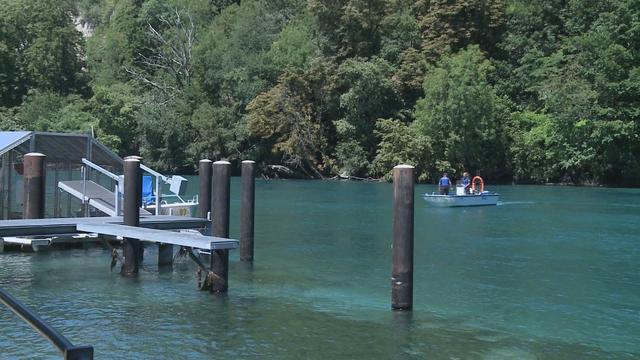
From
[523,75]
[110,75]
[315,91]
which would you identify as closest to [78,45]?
[110,75]

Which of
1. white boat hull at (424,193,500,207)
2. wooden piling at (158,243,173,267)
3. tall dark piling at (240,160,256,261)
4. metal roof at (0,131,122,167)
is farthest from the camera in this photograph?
white boat hull at (424,193,500,207)

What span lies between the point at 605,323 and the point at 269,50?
3042 inches

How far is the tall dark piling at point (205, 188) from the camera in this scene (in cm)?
2391

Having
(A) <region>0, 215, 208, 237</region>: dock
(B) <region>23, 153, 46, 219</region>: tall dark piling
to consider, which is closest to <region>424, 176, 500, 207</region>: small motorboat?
(A) <region>0, 215, 208, 237</region>: dock

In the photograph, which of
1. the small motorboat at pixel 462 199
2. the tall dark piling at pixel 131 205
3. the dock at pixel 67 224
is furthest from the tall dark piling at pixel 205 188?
the small motorboat at pixel 462 199

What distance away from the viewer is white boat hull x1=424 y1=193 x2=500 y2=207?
48562mm

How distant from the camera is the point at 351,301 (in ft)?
62.0

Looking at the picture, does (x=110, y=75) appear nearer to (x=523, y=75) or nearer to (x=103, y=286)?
(x=523, y=75)

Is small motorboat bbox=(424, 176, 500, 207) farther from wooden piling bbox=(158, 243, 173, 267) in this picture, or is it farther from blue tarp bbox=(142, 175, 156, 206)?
wooden piling bbox=(158, 243, 173, 267)

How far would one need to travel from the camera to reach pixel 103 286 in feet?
66.2

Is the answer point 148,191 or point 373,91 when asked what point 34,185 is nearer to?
point 148,191

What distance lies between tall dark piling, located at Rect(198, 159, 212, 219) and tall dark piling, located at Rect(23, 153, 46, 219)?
4325 millimetres

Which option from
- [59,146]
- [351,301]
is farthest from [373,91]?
[351,301]

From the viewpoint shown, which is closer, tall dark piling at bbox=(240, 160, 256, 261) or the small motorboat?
tall dark piling at bbox=(240, 160, 256, 261)
